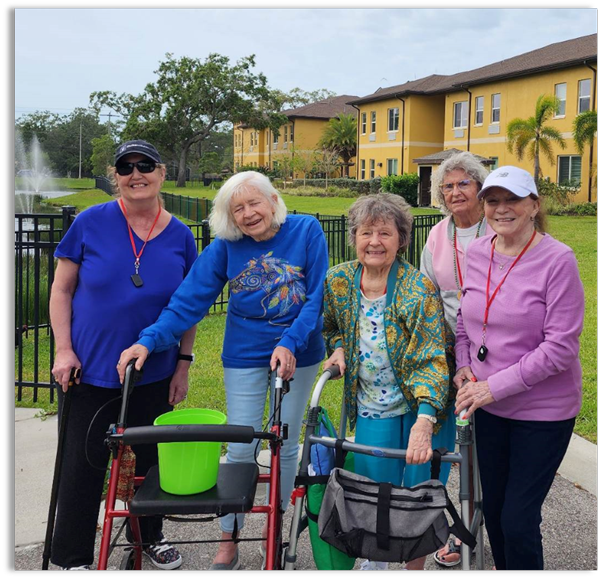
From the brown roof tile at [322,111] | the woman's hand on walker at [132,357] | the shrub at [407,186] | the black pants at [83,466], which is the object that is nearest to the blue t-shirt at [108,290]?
the black pants at [83,466]

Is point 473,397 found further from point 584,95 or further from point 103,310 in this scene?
point 584,95

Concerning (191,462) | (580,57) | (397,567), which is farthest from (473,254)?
(580,57)

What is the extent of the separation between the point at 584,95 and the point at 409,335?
3127cm

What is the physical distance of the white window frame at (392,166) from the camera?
144ft

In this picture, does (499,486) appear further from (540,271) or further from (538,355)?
(540,271)

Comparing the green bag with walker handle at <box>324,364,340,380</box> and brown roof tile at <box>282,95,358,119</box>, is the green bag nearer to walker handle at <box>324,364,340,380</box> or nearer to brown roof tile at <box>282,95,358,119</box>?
walker handle at <box>324,364,340,380</box>

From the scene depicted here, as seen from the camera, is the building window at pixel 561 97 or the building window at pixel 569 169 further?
the building window at pixel 561 97

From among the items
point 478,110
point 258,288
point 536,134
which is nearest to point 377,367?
point 258,288

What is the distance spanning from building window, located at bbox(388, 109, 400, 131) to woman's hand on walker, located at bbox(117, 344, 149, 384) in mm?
43077

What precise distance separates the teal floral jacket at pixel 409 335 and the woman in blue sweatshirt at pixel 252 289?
257 mm

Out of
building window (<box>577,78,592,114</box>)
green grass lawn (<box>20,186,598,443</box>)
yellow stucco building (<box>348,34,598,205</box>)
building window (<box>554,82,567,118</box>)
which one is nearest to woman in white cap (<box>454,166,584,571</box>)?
green grass lawn (<box>20,186,598,443</box>)

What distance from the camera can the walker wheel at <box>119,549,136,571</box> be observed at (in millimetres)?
3256

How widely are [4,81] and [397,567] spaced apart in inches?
145

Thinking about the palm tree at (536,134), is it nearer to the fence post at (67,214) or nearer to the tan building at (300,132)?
the fence post at (67,214)
